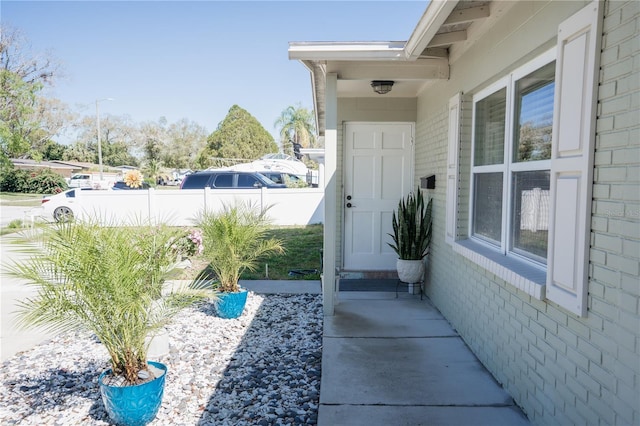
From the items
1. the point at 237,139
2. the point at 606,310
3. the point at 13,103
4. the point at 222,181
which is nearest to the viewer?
the point at 606,310

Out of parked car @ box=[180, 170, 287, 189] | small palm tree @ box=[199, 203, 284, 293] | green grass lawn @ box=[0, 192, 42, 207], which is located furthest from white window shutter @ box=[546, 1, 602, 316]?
green grass lawn @ box=[0, 192, 42, 207]

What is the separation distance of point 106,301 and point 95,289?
98mm

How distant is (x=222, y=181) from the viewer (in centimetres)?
1330

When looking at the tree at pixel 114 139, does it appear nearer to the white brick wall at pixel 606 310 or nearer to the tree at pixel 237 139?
the tree at pixel 237 139

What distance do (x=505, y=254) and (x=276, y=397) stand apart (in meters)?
1.97

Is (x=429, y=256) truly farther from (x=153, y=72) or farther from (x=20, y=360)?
(x=153, y=72)

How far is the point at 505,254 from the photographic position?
3.20 m

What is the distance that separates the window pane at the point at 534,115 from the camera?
2.64 meters

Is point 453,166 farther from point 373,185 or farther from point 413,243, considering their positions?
point 373,185

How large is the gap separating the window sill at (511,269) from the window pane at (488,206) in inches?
5.6

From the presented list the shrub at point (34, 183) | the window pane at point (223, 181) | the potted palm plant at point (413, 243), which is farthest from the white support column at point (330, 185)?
the shrub at point (34, 183)

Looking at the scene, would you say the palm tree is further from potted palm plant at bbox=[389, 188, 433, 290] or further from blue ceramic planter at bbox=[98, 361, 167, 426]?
blue ceramic planter at bbox=[98, 361, 167, 426]

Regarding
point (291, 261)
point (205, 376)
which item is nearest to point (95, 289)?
point (205, 376)

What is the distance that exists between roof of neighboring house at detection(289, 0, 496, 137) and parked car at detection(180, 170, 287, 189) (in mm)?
8141
